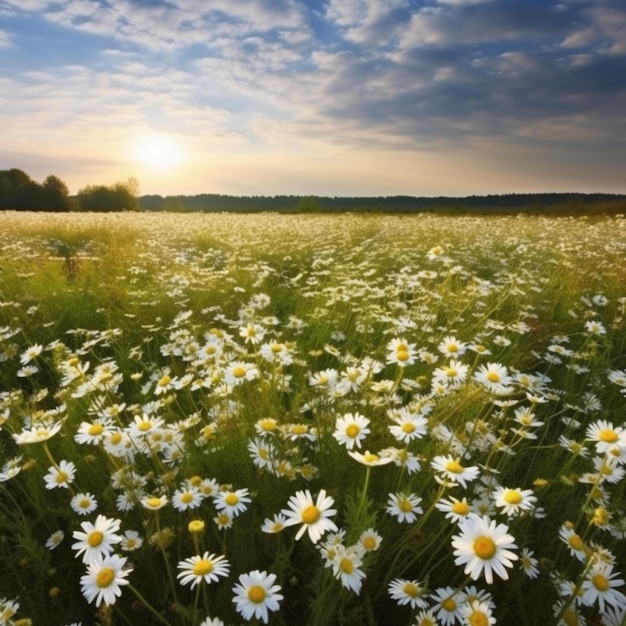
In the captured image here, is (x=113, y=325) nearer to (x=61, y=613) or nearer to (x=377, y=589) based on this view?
(x=61, y=613)

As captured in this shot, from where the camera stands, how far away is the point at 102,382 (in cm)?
237

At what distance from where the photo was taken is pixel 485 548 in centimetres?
118

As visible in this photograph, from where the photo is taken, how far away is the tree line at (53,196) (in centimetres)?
5194

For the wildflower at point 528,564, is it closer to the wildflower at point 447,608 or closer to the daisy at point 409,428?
the wildflower at point 447,608

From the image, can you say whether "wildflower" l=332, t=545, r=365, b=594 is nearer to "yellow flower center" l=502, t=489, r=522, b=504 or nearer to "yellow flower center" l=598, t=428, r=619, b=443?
"yellow flower center" l=502, t=489, r=522, b=504

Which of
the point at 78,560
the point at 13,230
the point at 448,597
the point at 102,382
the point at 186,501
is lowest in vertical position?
the point at 78,560

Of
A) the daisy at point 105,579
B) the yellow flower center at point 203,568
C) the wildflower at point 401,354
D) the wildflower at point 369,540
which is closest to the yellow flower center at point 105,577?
the daisy at point 105,579

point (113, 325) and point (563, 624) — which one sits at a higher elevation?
point (113, 325)

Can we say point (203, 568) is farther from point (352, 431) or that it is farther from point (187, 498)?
point (352, 431)

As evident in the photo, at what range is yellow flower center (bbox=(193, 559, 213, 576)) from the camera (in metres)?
1.24

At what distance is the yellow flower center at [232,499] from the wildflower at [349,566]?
0.44 m

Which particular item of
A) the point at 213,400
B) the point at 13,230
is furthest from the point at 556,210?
the point at 213,400

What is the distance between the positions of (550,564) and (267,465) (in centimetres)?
108

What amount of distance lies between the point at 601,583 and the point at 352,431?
863 mm
